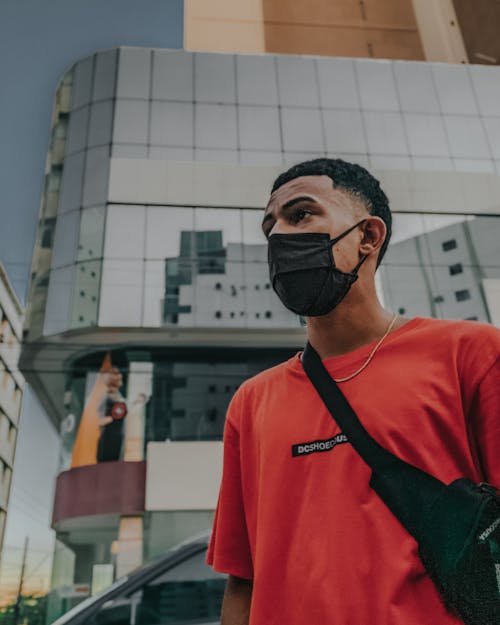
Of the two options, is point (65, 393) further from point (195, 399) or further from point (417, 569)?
point (417, 569)

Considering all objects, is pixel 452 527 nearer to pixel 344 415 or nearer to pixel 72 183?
pixel 344 415

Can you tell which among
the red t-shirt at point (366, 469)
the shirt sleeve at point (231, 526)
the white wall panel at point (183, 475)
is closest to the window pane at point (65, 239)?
the white wall panel at point (183, 475)

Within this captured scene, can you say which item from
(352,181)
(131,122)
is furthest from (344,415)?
(131,122)

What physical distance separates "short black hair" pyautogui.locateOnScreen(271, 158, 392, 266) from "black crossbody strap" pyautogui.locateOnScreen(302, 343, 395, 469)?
42 centimetres

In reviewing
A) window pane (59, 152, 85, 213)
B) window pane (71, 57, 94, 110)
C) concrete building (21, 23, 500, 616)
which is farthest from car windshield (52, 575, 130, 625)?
window pane (71, 57, 94, 110)

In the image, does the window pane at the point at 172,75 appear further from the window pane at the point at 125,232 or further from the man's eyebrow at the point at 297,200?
the man's eyebrow at the point at 297,200

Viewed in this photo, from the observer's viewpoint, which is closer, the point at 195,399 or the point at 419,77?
the point at 195,399

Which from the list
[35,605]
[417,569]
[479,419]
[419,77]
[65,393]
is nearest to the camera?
[417,569]

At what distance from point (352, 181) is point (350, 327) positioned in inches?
17.0

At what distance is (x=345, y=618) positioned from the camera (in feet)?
3.04

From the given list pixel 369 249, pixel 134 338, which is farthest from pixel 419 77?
pixel 369 249

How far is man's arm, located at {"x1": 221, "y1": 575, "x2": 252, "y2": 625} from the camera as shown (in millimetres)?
1273

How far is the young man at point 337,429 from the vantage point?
3.16 ft

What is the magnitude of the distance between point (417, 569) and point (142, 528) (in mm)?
11427
